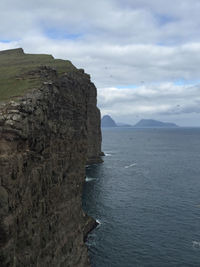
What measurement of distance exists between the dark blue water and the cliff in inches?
716

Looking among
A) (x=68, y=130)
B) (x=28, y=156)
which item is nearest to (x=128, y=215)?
(x=68, y=130)

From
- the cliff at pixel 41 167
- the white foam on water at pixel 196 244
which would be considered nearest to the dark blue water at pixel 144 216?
the white foam on water at pixel 196 244

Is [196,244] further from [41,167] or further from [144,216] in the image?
[41,167]

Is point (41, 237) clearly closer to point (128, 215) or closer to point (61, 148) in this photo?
point (61, 148)

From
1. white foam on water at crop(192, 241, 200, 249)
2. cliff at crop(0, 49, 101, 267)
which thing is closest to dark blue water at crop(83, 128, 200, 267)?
white foam on water at crop(192, 241, 200, 249)

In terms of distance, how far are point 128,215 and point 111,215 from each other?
487cm

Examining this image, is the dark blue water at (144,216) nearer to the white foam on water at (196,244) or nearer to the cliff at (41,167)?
the white foam on water at (196,244)

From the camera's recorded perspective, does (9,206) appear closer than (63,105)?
Yes

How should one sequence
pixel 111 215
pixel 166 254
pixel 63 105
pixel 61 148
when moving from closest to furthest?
pixel 61 148, pixel 63 105, pixel 166 254, pixel 111 215

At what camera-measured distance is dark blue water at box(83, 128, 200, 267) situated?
6018 cm

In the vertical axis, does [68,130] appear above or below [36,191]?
above

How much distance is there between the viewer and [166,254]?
6078 centimetres

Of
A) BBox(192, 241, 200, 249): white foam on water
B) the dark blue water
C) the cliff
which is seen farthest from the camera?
BBox(192, 241, 200, 249): white foam on water

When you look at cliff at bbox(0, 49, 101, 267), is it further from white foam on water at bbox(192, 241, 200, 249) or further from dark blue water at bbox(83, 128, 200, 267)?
white foam on water at bbox(192, 241, 200, 249)
